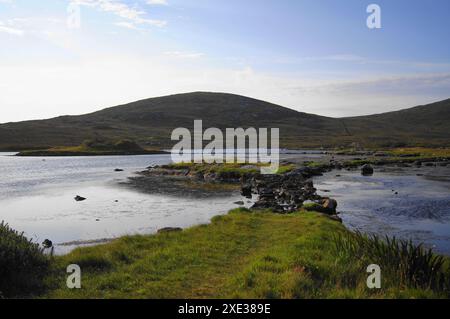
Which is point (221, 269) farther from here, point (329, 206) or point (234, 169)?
point (234, 169)

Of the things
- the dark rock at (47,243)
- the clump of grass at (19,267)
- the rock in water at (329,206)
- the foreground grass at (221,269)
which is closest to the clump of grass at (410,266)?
the foreground grass at (221,269)

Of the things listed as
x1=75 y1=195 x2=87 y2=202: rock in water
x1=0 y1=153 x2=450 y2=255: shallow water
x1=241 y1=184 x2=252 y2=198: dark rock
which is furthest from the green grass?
x1=75 y1=195 x2=87 y2=202: rock in water

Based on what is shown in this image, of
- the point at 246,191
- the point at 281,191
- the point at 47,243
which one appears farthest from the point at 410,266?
the point at 246,191

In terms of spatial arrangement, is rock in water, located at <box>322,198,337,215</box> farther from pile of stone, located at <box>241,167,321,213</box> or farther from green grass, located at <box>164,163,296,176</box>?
green grass, located at <box>164,163,296,176</box>

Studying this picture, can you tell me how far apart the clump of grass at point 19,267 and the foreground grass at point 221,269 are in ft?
1.68

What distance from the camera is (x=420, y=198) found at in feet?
145

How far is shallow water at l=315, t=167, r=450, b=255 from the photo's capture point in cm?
2850

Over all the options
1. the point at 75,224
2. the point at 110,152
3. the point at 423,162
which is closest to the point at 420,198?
the point at 75,224

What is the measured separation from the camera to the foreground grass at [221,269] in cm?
1178

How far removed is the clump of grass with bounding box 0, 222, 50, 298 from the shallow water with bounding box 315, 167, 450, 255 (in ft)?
67.3

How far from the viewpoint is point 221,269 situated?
49.9ft

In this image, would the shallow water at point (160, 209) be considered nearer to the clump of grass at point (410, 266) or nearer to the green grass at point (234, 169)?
the green grass at point (234, 169)
